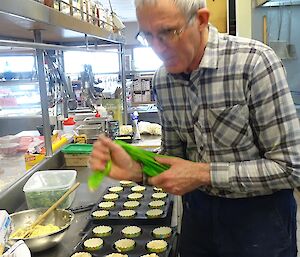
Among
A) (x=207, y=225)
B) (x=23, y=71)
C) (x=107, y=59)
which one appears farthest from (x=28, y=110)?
(x=107, y=59)

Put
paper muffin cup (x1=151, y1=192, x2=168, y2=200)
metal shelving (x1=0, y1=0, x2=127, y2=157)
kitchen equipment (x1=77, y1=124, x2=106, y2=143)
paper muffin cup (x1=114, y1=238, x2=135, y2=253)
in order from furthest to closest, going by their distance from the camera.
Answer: kitchen equipment (x1=77, y1=124, x2=106, y2=143) < paper muffin cup (x1=151, y1=192, x2=168, y2=200) < paper muffin cup (x1=114, y1=238, x2=135, y2=253) < metal shelving (x1=0, y1=0, x2=127, y2=157)

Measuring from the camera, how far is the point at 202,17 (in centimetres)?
113

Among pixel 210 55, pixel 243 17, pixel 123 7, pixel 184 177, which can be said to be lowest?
pixel 184 177

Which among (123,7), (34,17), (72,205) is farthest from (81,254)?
(123,7)

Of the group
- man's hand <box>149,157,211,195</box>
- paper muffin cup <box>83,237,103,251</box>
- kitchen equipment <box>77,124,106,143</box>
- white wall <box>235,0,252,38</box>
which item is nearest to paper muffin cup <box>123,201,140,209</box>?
paper muffin cup <box>83,237,103,251</box>

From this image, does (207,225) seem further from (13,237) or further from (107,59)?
(107,59)

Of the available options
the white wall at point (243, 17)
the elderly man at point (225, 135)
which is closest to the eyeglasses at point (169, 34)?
the elderly man at point (225, 135)

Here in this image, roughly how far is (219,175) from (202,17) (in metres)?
0.46

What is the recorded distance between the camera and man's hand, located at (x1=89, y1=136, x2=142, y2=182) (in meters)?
1.17

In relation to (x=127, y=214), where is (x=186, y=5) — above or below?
above

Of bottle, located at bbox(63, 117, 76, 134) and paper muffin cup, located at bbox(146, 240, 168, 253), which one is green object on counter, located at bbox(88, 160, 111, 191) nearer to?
paper muffin cup, located at bbox(146, 240, 168, 253)

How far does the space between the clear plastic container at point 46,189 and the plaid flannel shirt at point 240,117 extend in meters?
0.62

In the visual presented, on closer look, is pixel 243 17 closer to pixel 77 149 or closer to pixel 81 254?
pixel 77 149

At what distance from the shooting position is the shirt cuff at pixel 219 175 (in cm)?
117
